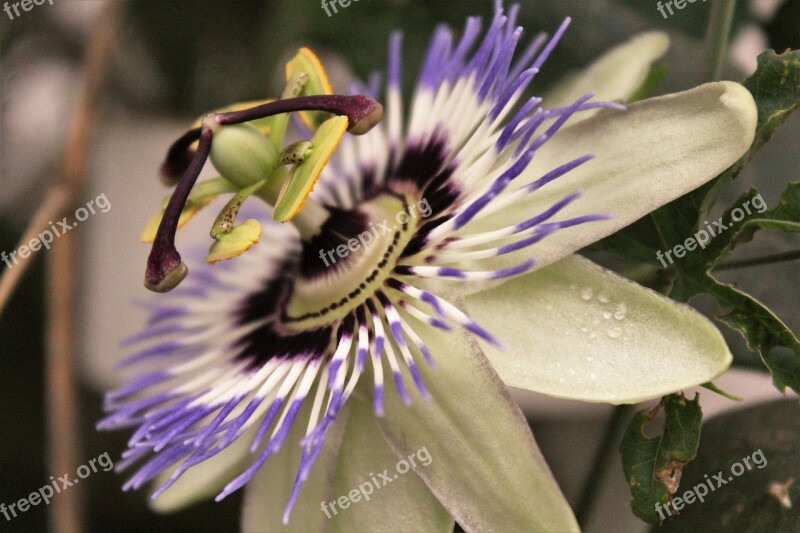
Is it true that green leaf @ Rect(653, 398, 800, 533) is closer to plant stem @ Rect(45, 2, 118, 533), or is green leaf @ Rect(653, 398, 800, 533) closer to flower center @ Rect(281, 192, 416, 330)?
flower center @ Rect(281, 192, 416, 330)

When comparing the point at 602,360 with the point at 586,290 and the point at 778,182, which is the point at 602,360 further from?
the point at 778,182

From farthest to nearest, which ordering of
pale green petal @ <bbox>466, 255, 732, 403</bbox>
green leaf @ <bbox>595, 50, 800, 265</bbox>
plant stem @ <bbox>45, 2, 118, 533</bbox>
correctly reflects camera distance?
1. plant stem @ <bbox>45, 2, 118, 533</bbox>
2. green leaf @ <bbox>595, 50, 800, 265</bbox>
3. pale green petal @ <bbox>466, 255, 732, 403</bbox>

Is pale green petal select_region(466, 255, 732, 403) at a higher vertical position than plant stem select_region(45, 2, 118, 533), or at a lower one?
lower

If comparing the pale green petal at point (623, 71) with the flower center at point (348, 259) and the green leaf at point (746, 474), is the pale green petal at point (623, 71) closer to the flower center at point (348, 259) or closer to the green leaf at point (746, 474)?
the flower center at point (348, 259)

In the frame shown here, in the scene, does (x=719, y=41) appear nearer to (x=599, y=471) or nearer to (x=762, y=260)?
(x=762, y=260)

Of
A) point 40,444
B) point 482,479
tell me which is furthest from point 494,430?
point 40,444

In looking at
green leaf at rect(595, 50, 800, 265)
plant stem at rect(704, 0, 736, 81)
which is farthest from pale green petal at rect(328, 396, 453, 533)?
plant stem at rect(704, 0, 736, 81)

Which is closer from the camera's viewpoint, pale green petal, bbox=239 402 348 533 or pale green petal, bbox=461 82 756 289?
pale green petal, bbox=461 82 756 289
